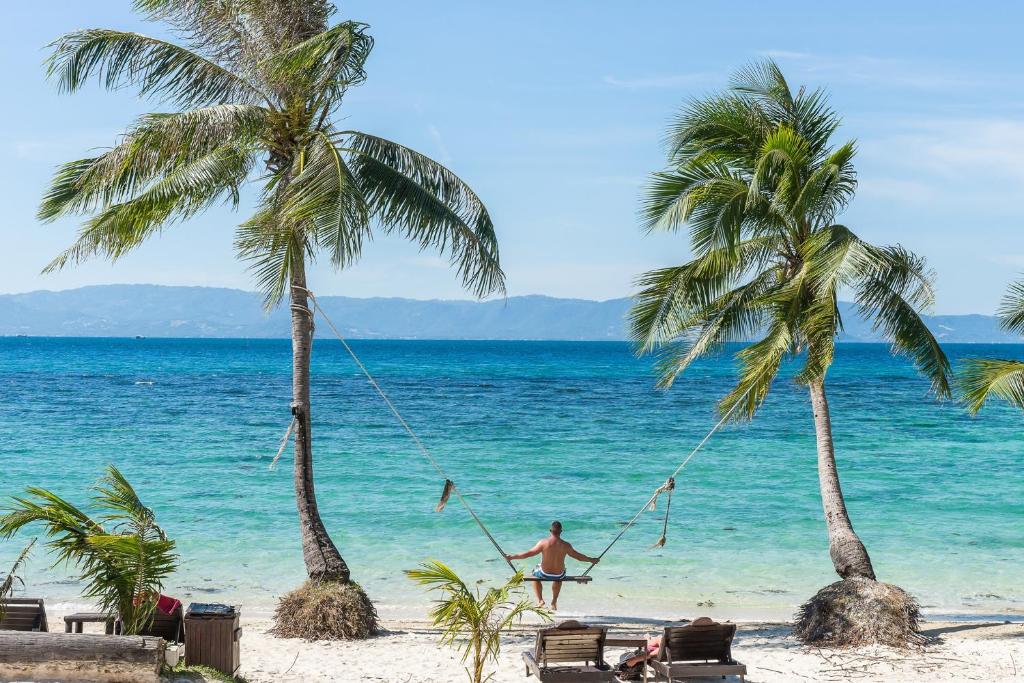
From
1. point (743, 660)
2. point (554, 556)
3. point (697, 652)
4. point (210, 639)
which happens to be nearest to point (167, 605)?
point (210, 639)

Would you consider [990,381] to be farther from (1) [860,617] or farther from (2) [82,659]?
(2) [82,659]

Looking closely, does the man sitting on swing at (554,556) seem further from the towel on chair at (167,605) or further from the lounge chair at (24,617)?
the lounge chair at (24,617)

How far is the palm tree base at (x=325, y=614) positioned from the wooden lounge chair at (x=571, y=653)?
108 inches

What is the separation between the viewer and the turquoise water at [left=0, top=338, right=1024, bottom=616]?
14.6 m

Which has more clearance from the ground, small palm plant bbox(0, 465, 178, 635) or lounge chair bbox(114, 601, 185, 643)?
small palm plant bbox(0, 465, 178, 635)

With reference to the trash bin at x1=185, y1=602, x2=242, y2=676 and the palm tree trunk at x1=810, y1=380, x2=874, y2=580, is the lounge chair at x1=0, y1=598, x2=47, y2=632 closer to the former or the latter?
the trash bin at x1=185, y1=602, x2=242, y2=676

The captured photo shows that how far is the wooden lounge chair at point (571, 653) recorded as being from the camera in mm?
8445

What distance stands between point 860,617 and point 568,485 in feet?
42.1

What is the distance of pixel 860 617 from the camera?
1024 cm

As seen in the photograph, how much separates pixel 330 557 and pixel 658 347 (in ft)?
15.2

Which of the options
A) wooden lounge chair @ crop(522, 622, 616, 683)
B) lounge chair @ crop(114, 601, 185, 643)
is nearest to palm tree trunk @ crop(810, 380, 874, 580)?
wooden lounge chair @ crop(522, 622, 616, 683)

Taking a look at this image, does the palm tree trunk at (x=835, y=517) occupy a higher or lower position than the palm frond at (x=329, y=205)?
lower

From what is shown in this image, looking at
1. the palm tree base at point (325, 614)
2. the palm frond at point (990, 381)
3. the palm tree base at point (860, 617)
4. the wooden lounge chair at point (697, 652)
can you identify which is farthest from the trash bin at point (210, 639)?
the palm frond at point (990, 381)

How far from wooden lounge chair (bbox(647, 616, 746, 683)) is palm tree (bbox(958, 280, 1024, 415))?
12.5 feet
